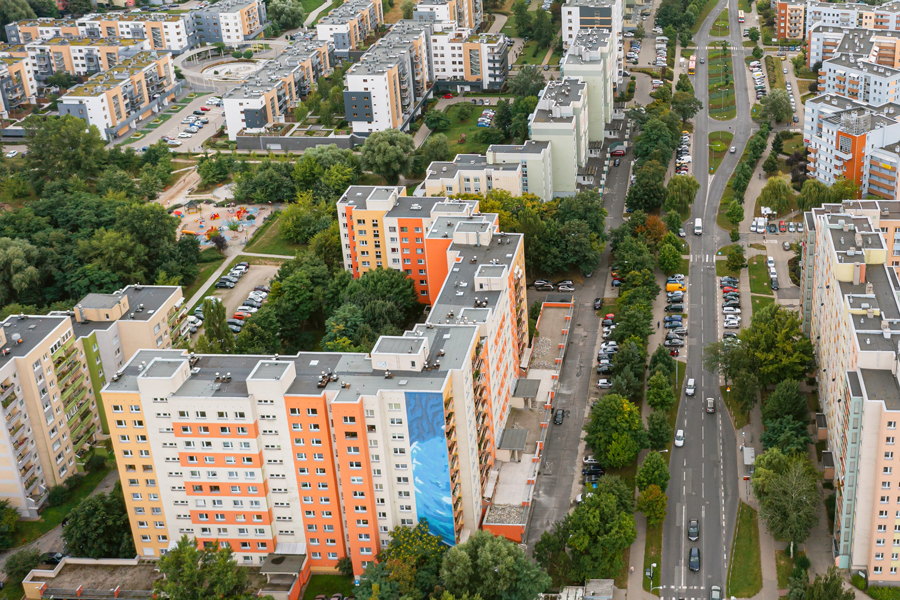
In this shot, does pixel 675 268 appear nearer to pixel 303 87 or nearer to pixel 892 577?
pixel 892 577

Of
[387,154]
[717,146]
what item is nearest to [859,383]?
[387,154]

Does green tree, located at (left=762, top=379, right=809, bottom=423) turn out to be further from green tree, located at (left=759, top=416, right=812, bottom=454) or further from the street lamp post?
the street lamp post

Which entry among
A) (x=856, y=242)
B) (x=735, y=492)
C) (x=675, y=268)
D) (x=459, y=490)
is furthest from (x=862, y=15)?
(x=459, y=490)

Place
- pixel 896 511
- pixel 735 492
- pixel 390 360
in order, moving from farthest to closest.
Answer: pixel 735 492, pixel 390 360, pixel 896 511

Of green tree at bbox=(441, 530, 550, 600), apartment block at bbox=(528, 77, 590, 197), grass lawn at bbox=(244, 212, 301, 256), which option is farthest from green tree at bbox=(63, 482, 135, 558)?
apartment block at bbox=(528, 77, 590, 197)

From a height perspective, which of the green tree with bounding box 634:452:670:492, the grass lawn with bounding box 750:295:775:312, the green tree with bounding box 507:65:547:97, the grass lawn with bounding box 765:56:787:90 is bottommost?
the grass lawn with bounding box 750:295:775:312

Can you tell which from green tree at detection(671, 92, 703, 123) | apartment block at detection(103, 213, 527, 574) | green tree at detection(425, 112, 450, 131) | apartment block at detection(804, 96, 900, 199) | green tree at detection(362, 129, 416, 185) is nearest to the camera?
apartment block at detection(103, 213, 527, 574)
